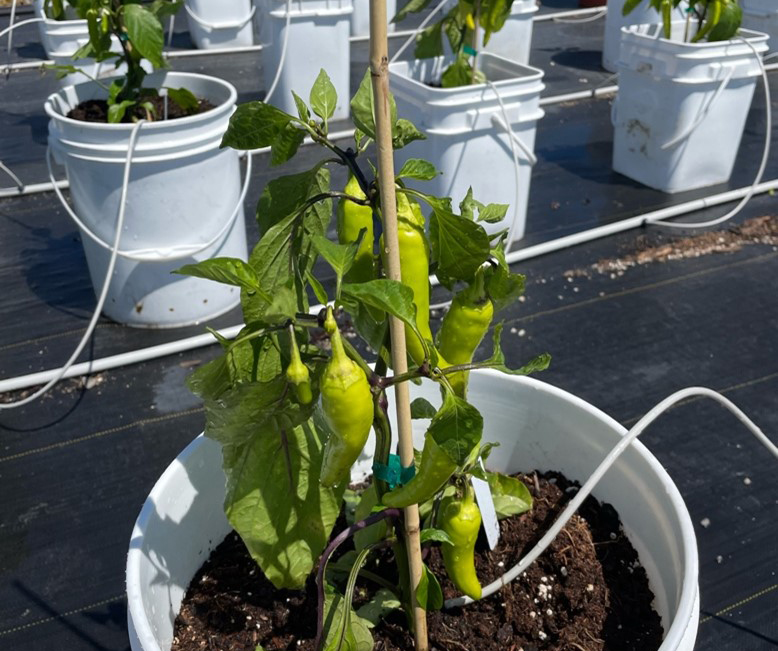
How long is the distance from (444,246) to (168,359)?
1.19 metres

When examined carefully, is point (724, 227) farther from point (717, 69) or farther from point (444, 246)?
point (444, 246)

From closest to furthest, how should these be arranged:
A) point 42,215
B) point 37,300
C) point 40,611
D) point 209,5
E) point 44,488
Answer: point 40,611 < point 44,488 < point 37,300 < point 42,215 < point 209,5

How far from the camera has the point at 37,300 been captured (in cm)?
190

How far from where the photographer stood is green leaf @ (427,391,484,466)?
0.53 m

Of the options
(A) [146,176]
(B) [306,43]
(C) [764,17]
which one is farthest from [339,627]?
(C) [764,17]

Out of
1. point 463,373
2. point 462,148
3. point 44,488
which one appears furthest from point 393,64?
point 463,373

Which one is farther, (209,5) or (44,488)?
(209,5)

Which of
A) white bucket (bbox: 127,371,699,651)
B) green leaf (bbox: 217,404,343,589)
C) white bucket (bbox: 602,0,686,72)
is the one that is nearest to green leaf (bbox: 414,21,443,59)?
white bucket (bbox: 127,371,699,651)

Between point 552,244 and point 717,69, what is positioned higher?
point 717,69

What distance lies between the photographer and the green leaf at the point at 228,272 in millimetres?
525

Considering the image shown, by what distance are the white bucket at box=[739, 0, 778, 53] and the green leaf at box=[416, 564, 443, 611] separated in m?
4.34

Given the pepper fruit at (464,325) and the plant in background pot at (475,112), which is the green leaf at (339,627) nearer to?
the pepper fruit at (464,325)

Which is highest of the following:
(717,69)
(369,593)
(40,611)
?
(717,69)

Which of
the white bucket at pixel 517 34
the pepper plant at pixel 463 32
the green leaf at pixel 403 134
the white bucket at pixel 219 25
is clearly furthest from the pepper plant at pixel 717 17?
the white bucket at pixel 219 25
